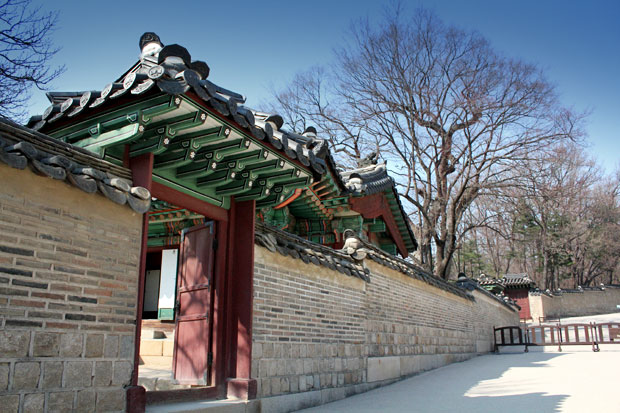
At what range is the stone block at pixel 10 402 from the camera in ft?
11.4

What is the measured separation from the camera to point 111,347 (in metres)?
4.34

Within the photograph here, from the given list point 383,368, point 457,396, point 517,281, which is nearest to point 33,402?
point 457,396

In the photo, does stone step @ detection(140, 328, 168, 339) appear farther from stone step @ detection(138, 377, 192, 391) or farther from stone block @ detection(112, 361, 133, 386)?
stone block @ detection(112, 361, 133, 386)

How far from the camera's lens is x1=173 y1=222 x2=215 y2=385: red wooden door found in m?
6.17

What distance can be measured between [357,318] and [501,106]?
41.0 feet

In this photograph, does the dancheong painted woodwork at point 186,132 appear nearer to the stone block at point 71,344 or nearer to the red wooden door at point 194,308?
the red wooden door at point 194,308

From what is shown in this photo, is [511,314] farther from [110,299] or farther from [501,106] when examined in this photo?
[110,299]

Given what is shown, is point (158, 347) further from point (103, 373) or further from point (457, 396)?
point (457, 396)

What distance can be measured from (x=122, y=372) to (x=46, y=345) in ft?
2.58

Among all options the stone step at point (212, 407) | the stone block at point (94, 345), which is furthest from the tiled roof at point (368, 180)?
the stone block at point (94, 345)

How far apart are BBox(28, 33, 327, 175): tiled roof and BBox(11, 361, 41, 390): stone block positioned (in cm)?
234

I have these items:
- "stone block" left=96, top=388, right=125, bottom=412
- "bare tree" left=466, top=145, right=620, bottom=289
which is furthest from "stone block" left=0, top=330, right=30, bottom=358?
"bare tree" left=466, top=145, right=620, bottom=289

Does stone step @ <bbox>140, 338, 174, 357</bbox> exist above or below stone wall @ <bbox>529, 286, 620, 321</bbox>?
below

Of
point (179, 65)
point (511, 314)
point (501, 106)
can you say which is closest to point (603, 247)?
point (511, 314)
